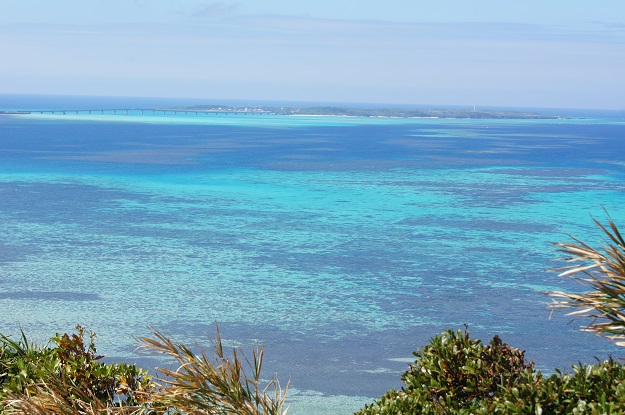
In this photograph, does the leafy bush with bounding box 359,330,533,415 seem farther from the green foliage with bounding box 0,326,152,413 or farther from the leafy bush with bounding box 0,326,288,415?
the green foliage with bounding box 0,326,152,413

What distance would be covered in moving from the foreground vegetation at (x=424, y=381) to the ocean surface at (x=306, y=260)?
1198 mm

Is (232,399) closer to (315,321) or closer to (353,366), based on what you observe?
(353,366)

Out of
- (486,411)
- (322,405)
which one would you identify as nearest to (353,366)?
(322,405)

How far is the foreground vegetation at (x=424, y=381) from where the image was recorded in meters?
5.26

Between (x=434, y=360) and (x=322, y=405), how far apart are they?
759cm

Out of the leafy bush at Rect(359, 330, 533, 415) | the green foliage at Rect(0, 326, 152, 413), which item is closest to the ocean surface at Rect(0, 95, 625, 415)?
the leafy bush at Rect(359, 330, 533, 415)

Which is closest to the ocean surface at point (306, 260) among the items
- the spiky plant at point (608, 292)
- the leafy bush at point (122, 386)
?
the spiky plant at point (608, 292)

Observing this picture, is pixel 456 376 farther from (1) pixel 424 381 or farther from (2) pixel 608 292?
(2) pixel 608 292

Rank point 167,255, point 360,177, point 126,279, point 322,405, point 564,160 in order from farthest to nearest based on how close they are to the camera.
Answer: point 564,160 → point 360,177 → point 167,255 → point 126,279 → point 322,405

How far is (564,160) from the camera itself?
71062mm

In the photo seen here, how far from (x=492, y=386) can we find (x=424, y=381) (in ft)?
1.89

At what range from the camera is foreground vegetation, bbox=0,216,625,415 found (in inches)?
207

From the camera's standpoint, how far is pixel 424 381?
24.2ft

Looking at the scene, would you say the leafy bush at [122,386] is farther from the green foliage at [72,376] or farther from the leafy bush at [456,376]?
the leafy bush at [456,376]
